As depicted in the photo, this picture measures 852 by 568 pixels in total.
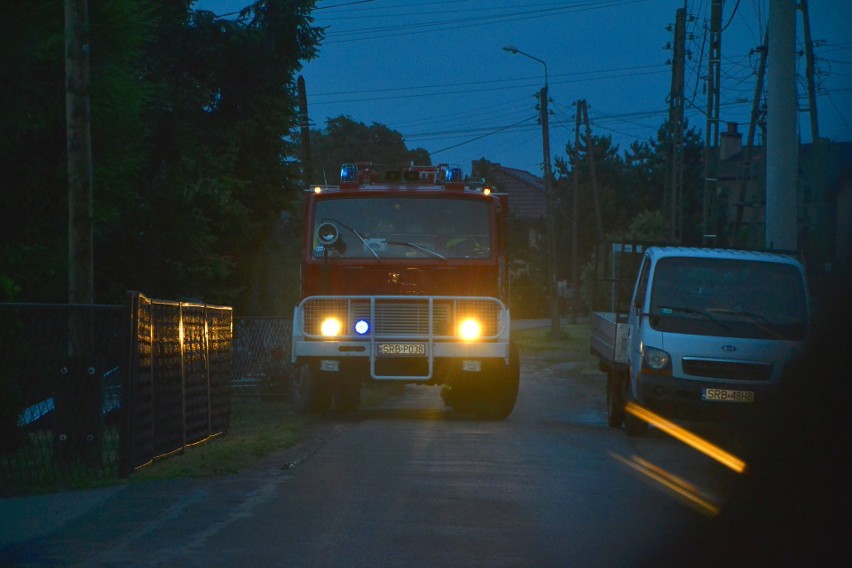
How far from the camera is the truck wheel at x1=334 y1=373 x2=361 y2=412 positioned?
60.8 ft

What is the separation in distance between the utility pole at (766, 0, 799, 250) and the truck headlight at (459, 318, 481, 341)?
19.5 feet

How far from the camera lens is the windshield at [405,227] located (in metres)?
17.1

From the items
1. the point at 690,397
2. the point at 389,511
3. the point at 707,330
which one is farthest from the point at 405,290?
the point at 389,511

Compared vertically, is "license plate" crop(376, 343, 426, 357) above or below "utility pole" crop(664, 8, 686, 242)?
below

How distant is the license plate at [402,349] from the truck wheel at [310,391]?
3.55ft

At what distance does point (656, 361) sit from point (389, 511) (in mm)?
6292

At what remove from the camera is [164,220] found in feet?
91.4

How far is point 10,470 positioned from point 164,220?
17.6 m

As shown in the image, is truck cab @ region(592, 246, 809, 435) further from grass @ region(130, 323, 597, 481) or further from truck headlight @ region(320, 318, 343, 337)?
grass @ region(130, 323, 597, 481)

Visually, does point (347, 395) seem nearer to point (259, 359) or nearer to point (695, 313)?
point (259, 359)

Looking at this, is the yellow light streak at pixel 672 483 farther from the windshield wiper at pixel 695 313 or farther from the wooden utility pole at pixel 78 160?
the wooden utility pole at pixel 78 160

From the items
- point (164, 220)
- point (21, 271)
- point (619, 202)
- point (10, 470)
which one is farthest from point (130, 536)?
point (619, 202)

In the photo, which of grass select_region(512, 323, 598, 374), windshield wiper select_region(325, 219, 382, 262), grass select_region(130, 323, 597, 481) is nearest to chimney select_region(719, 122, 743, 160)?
grass select_region(512, 323, 598, 374)

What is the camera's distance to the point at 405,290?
16938 millimetres
